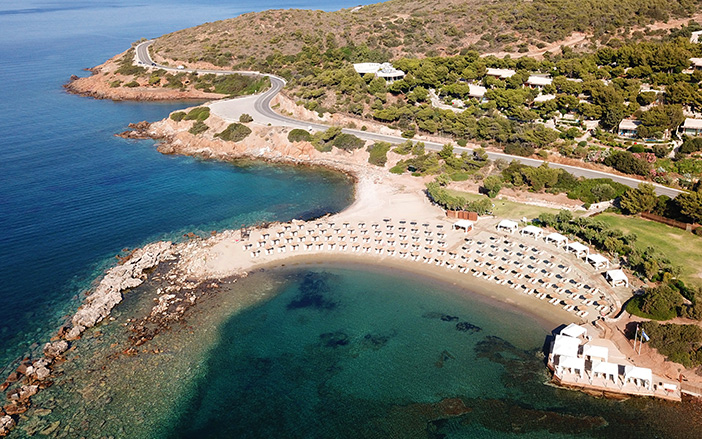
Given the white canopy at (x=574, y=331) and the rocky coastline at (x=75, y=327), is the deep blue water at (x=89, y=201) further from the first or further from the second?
the white canopy at (x=574, y=331)

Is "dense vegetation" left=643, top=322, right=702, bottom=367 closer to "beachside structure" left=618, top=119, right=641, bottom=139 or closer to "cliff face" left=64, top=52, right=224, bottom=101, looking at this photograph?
"beachside structure" left=618, top=119, right=641, bottom=139

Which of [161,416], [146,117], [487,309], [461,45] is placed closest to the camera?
[161,416]

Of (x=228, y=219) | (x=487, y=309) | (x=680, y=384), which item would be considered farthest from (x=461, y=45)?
(x=680, y=384)

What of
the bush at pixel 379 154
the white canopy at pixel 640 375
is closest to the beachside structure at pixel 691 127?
the bush at pixel 379 154

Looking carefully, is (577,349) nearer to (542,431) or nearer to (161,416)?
(542,431)

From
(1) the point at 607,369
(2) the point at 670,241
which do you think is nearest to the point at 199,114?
(2) the point at 670,241
